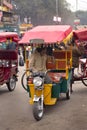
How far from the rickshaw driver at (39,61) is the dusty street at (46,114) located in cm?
96

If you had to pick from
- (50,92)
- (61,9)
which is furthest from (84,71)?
(61,9)

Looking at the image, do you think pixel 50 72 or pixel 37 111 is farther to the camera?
pixel 50 72

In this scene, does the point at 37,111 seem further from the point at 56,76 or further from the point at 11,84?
the point at 11,84

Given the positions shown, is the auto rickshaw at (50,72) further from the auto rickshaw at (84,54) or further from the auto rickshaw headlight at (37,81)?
the auto rickshaw at (84,54)

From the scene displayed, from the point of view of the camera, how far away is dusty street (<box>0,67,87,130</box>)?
850 cm

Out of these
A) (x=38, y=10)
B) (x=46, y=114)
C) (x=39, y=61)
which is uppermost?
(x=39, y=61)

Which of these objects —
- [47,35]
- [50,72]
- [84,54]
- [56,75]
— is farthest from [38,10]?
[47,35]

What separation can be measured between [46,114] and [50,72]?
1730 millimetres

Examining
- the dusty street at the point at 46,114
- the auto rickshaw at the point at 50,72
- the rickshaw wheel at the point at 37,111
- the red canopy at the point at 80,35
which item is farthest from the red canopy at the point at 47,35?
the dusty street at the point at 46,114

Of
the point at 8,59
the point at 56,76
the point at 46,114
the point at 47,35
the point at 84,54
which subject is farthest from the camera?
the point at 84,54

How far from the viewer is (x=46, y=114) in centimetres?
971

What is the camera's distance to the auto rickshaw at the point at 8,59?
12.9 metres

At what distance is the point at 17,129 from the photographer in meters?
8.24

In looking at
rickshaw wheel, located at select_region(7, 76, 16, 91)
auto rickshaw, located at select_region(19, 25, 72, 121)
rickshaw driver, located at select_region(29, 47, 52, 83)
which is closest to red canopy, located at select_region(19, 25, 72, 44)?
auto rickshaw, located at select_region(19, 25, 72, 121)
